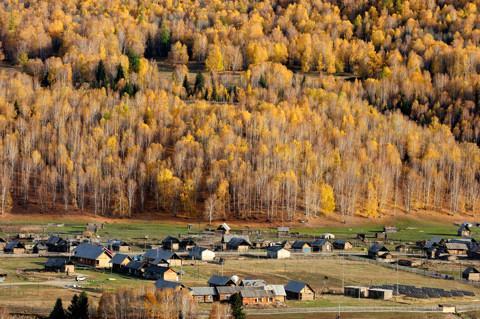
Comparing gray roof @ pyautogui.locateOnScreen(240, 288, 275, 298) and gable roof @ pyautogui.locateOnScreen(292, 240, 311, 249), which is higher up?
gray roof @ pyautogui.locateOnScreen(240, 288, 275, 298)

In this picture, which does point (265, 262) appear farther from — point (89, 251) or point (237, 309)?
point (237, 309)

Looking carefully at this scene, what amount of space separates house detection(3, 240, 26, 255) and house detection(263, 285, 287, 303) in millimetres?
28579

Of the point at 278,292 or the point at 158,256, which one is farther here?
the point at 158,256

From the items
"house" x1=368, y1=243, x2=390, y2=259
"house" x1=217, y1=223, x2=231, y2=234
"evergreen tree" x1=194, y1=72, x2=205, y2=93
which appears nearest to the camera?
"house" x1=368, y1=243, x2=390, y2=259

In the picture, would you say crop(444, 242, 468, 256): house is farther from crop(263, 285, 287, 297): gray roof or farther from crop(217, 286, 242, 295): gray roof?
crop(217, 286, 242, 295): gray roof

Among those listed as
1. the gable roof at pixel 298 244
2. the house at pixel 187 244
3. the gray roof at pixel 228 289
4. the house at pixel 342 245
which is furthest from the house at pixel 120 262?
the house at pixel 342 245

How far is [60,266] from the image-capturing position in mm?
79812

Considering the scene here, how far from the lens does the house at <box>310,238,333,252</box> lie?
99500 millimetres

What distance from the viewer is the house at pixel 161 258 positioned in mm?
83625

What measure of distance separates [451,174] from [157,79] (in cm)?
5458

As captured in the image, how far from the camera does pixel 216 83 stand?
173m

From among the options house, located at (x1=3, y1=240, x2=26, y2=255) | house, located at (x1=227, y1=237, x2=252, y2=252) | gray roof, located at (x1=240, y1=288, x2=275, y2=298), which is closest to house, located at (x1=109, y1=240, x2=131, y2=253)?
house, located at (x1=3, y1=240, x2=26, y2=255)

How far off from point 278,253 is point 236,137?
5009 cm

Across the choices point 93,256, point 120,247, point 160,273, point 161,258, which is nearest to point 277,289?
point 160,273
